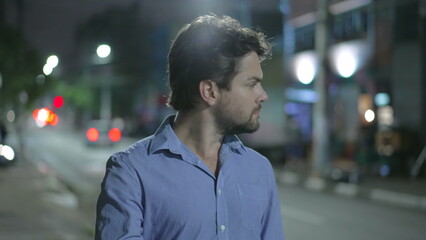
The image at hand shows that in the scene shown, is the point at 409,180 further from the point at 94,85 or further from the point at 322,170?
the point at 94,85

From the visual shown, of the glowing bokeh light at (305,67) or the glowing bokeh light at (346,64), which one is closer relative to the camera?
the glowing bokeh light at (346,64)

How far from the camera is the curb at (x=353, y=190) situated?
14438 mm

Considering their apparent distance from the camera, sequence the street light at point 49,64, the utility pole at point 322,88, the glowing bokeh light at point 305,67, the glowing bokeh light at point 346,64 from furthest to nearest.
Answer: the street light at point 49,64 → the glowing bokeh light at point 305,67 → the glowing bokeh light at point 346,64 → the utility pole at point 322,88

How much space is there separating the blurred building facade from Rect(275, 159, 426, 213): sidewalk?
193 centimetres

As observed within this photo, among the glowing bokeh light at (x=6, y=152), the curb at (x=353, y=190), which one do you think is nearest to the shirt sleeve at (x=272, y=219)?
the curb at (x=353, y=190)

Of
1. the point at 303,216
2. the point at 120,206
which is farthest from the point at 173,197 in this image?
the point at 303,216

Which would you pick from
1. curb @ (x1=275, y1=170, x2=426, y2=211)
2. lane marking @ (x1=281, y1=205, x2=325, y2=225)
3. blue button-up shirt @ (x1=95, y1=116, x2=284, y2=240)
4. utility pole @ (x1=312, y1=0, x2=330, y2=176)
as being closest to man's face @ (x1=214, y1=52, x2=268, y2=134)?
blue button-up shirt @ (x1=95, y1=116, x2=284, y2=240)

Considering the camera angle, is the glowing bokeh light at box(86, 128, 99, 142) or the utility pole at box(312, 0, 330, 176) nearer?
the utility pole at box(312, 0, 330, 176)

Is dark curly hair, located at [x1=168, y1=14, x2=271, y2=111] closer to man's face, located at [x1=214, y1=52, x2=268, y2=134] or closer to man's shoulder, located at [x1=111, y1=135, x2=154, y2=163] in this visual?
man's face, located at [x1=214, y1=52, x2=268, y2=134]

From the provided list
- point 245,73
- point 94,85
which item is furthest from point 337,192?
point 94,85

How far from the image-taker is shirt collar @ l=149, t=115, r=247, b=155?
200cm

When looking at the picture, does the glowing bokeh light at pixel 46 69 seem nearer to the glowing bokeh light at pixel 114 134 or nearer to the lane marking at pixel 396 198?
the glowing bokeh light at pixel 114 134

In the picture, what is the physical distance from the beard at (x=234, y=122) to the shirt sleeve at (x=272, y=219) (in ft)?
0.59

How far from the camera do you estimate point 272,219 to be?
212 centimetres
